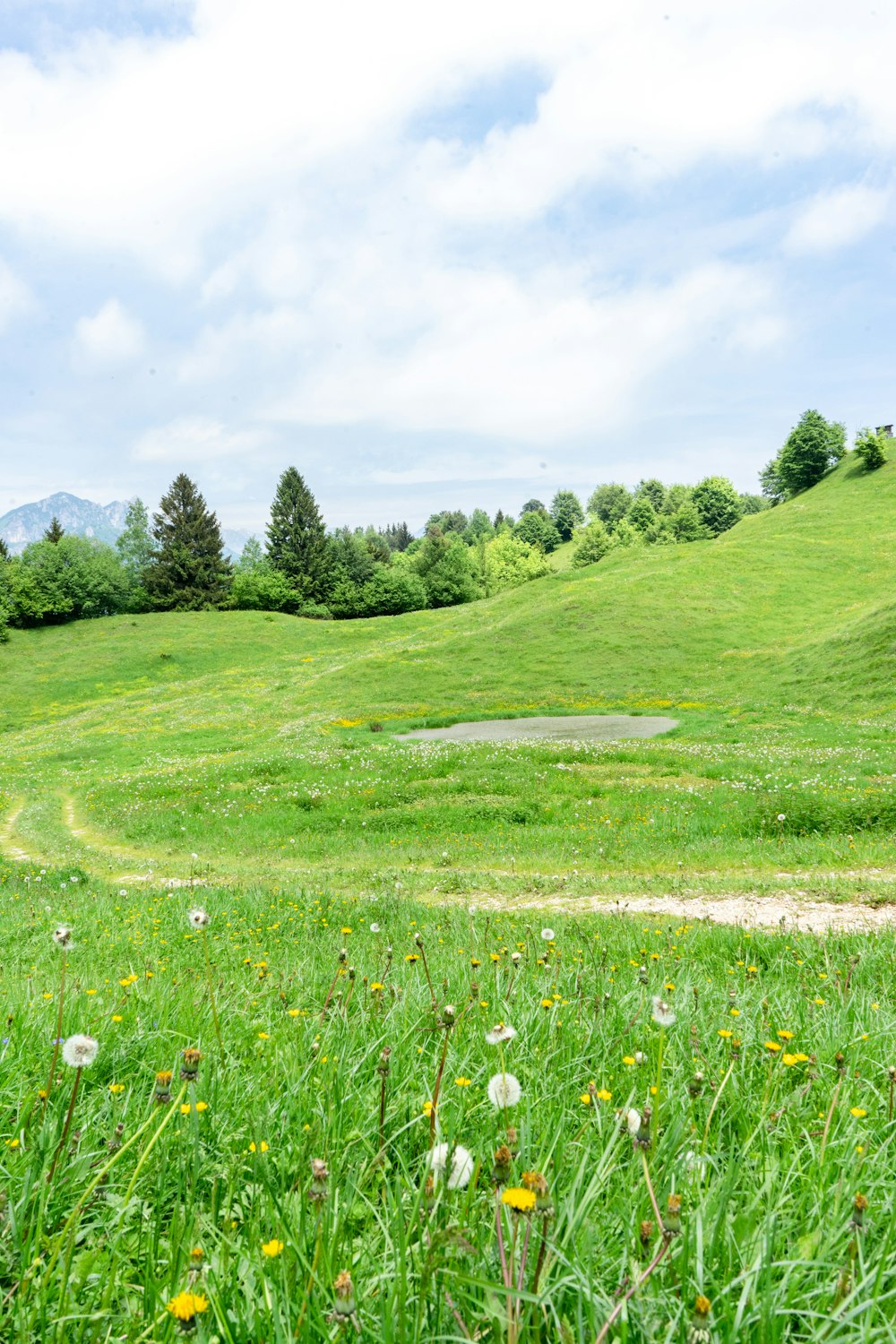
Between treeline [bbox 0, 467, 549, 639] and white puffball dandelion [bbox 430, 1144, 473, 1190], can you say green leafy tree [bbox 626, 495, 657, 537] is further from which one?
white puffball dandelion [bbox 430, 1144, 473, 1190]

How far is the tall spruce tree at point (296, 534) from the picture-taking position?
98938 mm

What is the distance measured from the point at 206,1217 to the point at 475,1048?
5.34 ft

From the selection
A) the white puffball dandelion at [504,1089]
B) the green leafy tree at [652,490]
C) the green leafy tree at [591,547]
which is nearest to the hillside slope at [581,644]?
the green leafy tree at [591,547]

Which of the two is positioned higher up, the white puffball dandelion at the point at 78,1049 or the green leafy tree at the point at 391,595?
the green leafy tree at the point at 391,595

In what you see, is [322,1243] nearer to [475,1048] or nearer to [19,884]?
[475,1048]

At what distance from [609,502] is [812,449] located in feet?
231

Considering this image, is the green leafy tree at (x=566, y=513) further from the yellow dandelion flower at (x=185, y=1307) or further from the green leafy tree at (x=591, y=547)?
the yellow dandelion flower at (x=185, y=1307)

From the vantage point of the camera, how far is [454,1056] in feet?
10.6

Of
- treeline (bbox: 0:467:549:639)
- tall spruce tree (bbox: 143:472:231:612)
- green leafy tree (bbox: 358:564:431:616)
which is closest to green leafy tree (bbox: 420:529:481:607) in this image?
treeline (bbox: 0:467:549:639)

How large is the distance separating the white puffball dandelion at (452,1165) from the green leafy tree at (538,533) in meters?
157

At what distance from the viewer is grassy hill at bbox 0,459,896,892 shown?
650 inches

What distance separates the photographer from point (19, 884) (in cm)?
1376

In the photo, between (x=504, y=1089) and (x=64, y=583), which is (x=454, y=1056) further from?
(x=64, y=583)

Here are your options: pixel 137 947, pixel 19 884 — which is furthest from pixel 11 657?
pixel 137 947
